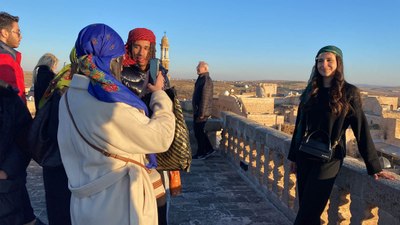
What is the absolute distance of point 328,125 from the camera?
2654mm

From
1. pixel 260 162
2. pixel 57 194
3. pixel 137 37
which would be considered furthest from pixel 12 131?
pixel 260 162

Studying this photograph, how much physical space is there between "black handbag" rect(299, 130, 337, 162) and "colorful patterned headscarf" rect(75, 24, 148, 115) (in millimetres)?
1427

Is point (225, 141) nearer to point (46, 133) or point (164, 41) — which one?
point (46, 133)

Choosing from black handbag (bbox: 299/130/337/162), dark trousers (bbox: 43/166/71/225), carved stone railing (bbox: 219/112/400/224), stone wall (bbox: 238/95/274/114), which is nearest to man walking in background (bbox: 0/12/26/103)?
dark trousers (bbox: 43/166/71/225)

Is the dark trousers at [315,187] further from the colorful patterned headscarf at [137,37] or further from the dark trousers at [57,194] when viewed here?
the dark trousers at [57,194]

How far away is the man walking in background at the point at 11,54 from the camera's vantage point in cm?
278

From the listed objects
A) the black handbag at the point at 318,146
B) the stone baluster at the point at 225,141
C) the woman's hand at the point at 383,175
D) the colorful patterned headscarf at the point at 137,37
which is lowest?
the stone baluster at the point at 225,141

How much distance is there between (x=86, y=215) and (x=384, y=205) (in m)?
1.95

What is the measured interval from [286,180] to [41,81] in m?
2.80

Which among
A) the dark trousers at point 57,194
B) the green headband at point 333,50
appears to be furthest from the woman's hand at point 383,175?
the dark trousers at point 57,194

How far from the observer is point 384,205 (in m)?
2.43

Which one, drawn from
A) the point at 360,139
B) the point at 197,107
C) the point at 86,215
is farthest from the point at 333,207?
the point at 197,107

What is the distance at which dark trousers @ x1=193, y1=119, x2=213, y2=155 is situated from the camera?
7.05m

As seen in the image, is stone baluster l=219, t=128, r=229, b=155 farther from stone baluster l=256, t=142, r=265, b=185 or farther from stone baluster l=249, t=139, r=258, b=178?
stone baluster l=256, t=142, r=265, b=185
